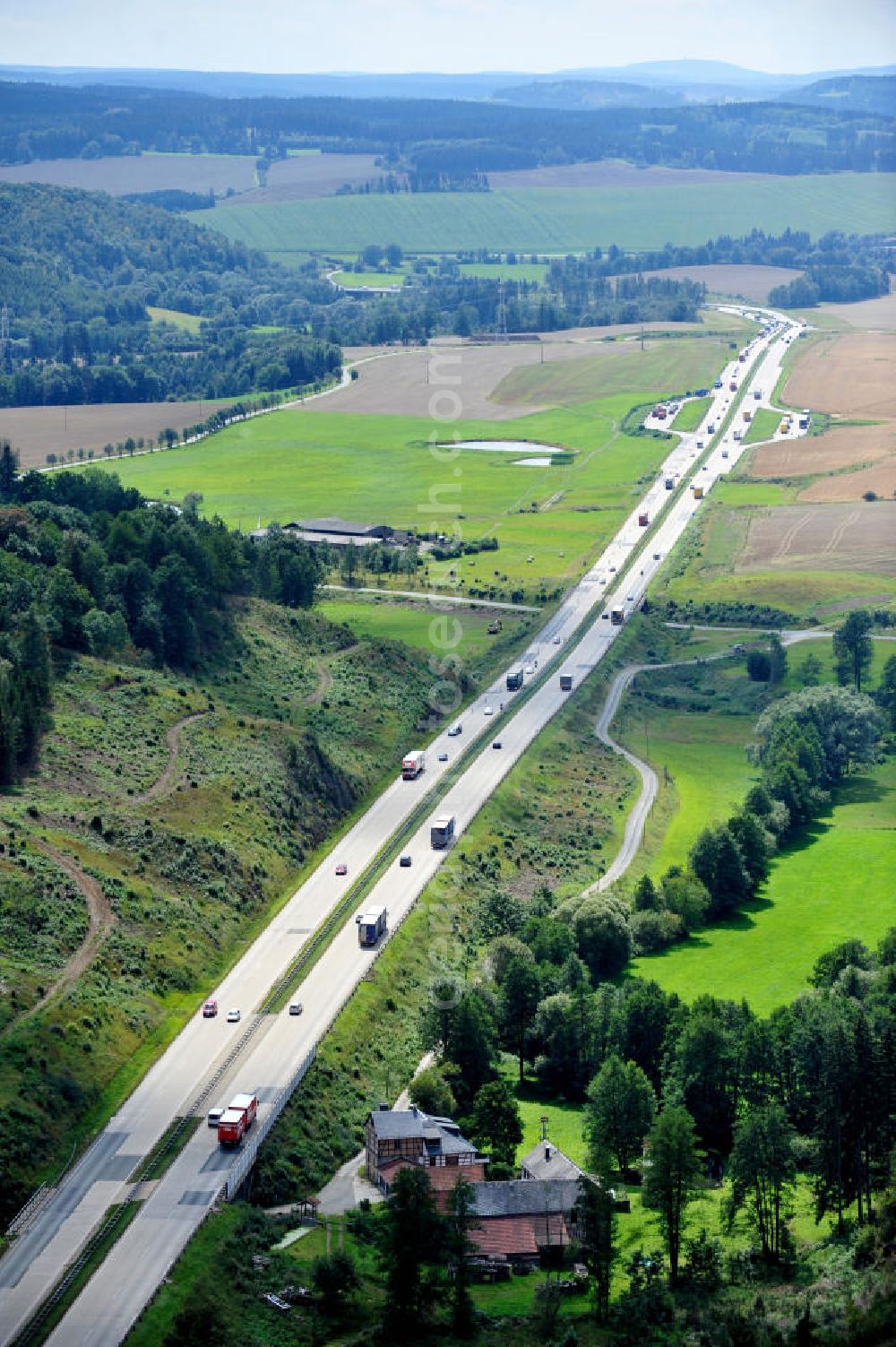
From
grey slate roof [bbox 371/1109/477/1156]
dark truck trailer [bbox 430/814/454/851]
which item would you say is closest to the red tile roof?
grey slate roof [bbox 371/1109/477/1156]

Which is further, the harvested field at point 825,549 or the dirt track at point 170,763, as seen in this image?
the harvested field at point 825,549

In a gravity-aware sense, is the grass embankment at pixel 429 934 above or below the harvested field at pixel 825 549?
above

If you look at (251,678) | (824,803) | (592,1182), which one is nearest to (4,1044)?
(592,1182)

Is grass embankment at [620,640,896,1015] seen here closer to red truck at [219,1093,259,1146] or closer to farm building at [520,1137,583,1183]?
farm building at [520,1137,583,1183]

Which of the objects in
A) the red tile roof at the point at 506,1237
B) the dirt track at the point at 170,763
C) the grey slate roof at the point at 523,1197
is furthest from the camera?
the dirt track at the point at 170,763

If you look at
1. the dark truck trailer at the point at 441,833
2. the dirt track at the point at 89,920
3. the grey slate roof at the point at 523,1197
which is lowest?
the dark truck trailer at the point at 441,833

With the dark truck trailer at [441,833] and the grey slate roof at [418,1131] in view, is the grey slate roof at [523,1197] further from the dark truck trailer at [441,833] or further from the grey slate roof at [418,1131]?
the dark truck trailer at [441,833]

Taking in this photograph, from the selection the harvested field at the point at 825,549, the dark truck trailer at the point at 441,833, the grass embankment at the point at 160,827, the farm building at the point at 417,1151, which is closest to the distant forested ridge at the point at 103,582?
the grass embankment at the point at 160,827

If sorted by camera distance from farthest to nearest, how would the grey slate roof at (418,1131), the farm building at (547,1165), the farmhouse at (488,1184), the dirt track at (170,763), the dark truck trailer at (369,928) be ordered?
the dirt track at (170,763) < the dark truck trailer at (369,928) < the farm building at (547,1165) < the grey slate roof at (418,1131) < the farmhouse at (488,1184)

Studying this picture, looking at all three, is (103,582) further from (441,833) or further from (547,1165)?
(547,1165)
